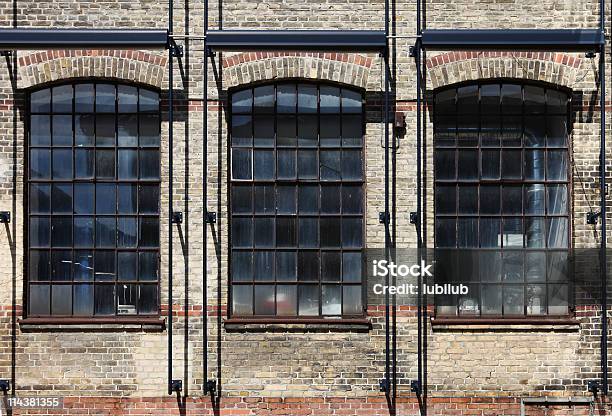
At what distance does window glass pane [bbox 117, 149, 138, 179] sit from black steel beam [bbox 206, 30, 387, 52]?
1882 millimetres

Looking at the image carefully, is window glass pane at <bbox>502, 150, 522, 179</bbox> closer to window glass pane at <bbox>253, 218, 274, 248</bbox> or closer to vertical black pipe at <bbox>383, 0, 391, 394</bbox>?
vertical black pipe at <bbox>383, 0, 391, 394</bbox>

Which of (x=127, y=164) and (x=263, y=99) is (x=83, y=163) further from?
(x=263, y=99)

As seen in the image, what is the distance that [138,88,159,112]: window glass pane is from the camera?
402 inches

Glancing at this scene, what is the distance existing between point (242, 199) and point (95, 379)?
314 cm

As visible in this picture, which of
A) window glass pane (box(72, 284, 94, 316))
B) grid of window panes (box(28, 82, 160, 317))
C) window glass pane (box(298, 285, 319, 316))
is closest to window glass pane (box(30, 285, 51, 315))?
grid of window panes (box(28, 82, 160, 317))

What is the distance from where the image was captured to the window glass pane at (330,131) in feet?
33.5

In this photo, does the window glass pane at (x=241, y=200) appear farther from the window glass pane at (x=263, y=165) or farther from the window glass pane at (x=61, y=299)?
the window glass pane at (x=61, y=299)

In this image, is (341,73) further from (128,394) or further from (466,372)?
(128,394)

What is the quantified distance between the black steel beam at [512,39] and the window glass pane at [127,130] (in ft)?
13.5

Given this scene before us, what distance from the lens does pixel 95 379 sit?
992 centimetres

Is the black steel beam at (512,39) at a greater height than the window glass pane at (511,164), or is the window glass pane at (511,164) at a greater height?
the black steel beam at (512,39)

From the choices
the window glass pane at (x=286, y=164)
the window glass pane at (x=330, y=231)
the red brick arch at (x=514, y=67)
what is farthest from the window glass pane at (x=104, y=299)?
the red brick arch at (x=514, y=67)

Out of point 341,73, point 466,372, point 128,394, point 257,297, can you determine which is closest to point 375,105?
point 341,73

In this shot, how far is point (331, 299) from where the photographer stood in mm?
10148
